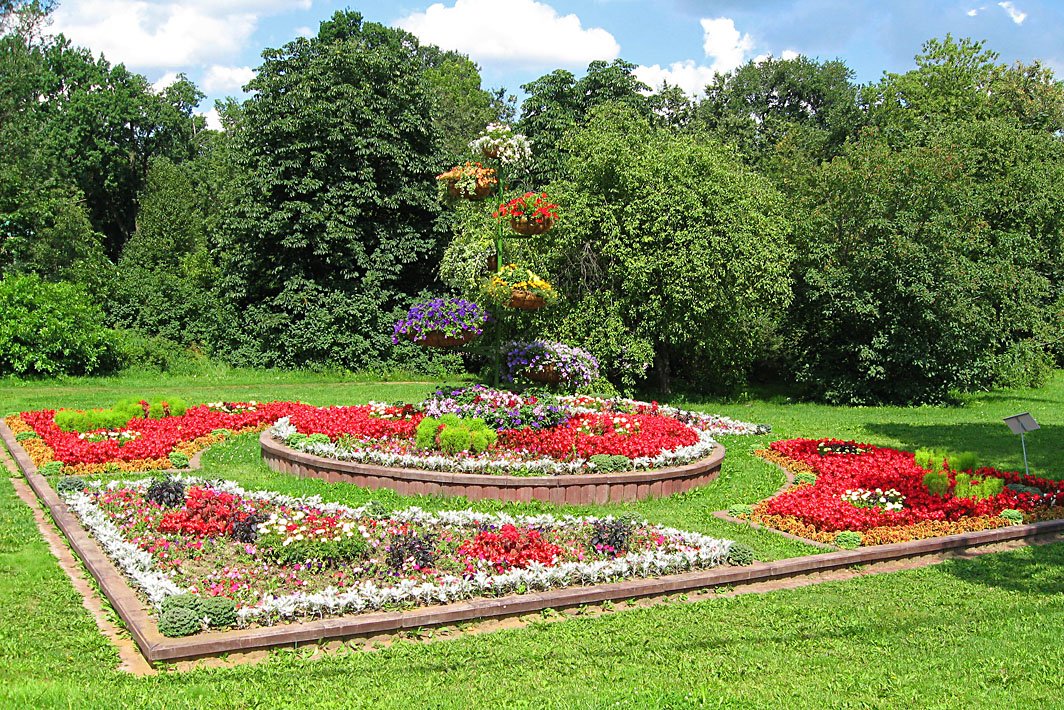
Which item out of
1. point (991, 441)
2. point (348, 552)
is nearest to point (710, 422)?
point (991, 441)

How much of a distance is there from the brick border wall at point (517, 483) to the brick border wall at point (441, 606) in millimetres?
2598

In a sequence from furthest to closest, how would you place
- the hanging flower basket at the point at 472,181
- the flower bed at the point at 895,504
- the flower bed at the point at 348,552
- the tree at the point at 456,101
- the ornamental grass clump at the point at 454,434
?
the tree at the point at 456,101
the hanging flower basket at the point at 472,181
the ornamental grass clump at the point at 454,434
the flower bed at the point at 895,504
the flower bed at the point at 348,552

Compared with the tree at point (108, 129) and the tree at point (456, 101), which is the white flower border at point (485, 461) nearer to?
the tree at point (456, 101)

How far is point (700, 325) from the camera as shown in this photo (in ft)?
63.6

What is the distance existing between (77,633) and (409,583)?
2.10m

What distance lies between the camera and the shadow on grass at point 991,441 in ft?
42.4

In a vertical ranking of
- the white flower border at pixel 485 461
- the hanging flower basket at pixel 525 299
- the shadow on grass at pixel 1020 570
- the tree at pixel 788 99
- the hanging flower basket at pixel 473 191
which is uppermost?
the tree at pixel 788 99

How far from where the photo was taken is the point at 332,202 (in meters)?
24.4

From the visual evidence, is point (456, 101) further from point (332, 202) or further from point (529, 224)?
point (529, 224)

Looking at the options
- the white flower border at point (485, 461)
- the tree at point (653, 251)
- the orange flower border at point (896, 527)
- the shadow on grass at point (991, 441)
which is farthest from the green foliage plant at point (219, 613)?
the tree at point (653, 251)

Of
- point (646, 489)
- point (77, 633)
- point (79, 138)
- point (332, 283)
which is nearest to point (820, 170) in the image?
point (332, 283)

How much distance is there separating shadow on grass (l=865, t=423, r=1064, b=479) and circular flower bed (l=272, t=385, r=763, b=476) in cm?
448

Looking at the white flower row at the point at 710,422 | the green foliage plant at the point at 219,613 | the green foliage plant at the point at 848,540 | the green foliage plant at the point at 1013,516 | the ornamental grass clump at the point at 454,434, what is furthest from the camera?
the white flower row at the point at 710,422

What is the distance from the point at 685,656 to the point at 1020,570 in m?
3.81
